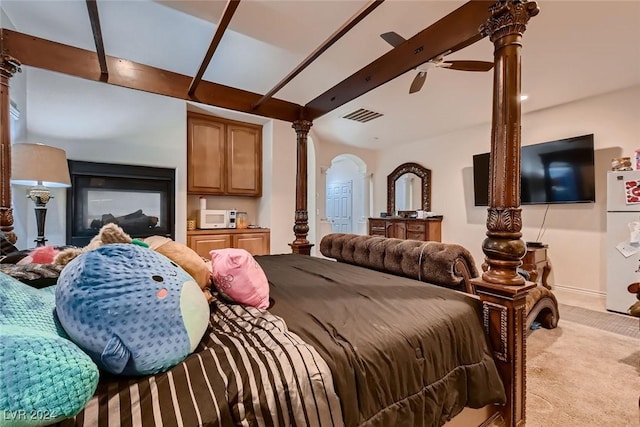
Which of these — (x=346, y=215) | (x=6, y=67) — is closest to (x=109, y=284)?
(x=6, y=67)

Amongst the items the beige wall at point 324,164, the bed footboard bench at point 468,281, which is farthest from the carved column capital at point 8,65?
the beige wall at point 324,164

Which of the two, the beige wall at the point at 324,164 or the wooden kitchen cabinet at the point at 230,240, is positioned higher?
the beige wall at the point at 324,164

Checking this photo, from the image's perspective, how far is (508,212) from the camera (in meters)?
1.22

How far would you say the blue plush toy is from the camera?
2.08 feet

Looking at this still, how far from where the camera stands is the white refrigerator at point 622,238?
3.00 meters

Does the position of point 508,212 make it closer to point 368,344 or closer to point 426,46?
point 368,344

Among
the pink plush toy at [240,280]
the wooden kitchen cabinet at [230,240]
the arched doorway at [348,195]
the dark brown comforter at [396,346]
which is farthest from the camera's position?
the arched doorway at [348,195]

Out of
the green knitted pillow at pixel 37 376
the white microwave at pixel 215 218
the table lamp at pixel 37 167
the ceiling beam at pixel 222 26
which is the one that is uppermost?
the ceiling beam at pixel 222 26

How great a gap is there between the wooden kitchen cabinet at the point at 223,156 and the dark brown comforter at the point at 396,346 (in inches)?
118

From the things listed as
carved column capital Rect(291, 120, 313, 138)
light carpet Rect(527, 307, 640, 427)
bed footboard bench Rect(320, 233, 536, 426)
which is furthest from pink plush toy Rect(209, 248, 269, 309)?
carved column capital Rect(291, 120, 313, 138)

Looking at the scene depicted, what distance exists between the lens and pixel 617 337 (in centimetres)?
248

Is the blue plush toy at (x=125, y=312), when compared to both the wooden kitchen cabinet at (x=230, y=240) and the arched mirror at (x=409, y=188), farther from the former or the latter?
the arched mirror at (x=409, y=188)

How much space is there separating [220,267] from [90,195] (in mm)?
2976

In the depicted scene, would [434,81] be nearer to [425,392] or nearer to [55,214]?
[425,392]
